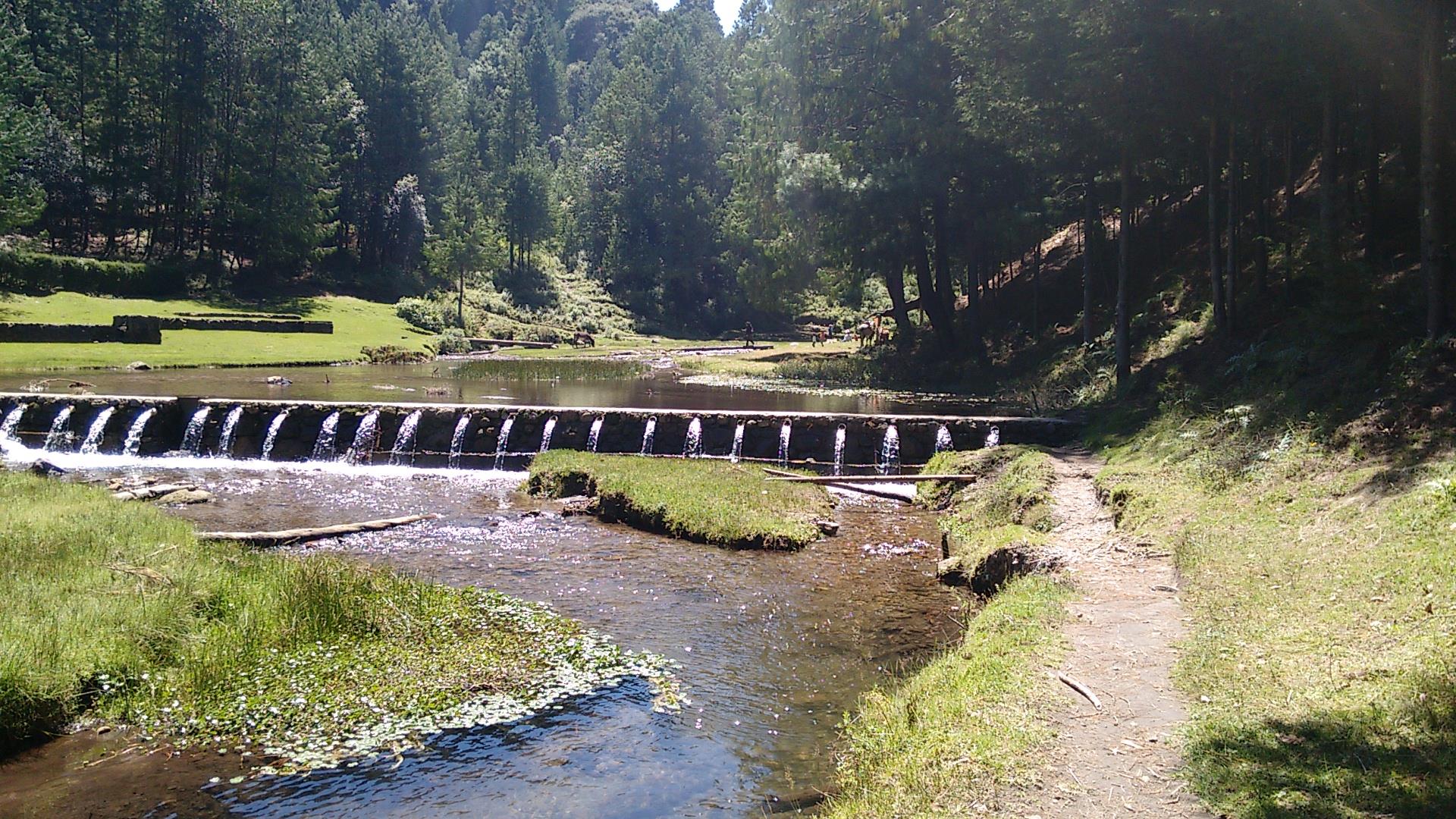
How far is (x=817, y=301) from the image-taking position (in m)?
79.3

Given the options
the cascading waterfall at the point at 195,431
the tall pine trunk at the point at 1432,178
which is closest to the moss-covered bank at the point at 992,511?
the tall pine trunk at the point at 1432,178

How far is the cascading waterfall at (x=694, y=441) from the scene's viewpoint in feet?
77.9

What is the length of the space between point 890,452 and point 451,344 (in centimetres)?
3921

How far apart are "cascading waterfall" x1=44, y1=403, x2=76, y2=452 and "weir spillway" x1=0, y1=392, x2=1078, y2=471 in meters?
0.04

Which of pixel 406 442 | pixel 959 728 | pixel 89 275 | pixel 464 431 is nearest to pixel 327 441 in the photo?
pixel 406 442

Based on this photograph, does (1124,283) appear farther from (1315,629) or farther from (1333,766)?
(1333,766)

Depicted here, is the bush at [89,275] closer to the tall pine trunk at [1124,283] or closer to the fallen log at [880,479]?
the fallen log at [880,479]

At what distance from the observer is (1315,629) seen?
841 cm

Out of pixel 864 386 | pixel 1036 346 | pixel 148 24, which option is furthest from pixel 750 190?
pixel 148 24

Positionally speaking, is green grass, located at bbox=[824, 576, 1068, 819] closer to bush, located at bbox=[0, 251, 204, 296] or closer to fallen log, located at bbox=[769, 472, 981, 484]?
fallen log, located at bbox=[769, 472, 981, 484]

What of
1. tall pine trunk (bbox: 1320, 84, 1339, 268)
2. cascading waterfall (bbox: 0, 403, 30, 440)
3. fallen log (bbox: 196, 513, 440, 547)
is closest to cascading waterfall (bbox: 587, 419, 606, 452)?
fallen log (bbox: 196, 513, 440, 547)

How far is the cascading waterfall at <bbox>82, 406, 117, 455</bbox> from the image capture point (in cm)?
2384

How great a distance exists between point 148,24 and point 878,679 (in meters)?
71.2

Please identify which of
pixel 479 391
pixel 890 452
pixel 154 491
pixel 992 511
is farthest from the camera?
pixel 479 391
